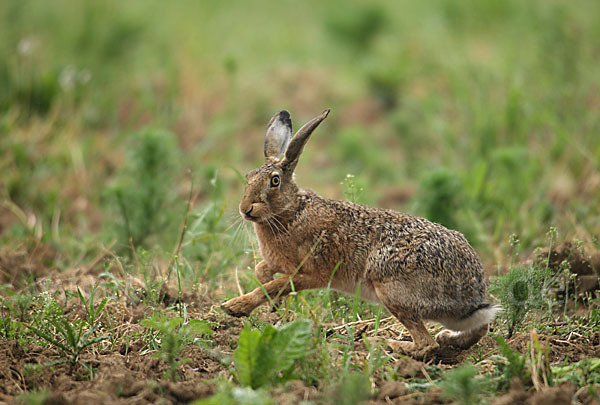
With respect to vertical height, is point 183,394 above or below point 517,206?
below

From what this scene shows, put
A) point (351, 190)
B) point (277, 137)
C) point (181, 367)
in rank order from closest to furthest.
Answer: point (181, 367), point (277, 137), point (351, 190)

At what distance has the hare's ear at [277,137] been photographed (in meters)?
4.86

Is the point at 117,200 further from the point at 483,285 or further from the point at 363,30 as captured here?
the point at 363,30

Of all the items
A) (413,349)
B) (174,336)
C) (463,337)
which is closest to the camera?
(174,336)

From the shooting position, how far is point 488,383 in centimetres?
354

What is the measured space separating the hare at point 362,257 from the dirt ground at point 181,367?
0.70 feet

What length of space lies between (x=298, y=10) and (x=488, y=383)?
41.7ft

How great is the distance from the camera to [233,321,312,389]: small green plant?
341cm

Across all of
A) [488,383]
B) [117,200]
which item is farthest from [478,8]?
[488,383]

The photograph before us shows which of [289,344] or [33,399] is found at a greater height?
[289,344]

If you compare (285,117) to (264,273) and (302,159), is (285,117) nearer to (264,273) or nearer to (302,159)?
(264,273)

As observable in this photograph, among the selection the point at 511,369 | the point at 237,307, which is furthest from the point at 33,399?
the point at 511,369

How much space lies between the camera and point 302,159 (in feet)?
30.5

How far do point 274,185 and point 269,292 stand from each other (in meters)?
0.70
